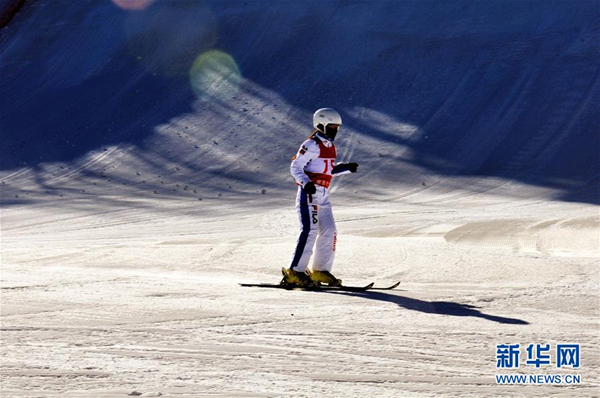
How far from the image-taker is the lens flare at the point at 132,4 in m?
26.2

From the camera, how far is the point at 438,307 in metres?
6.71

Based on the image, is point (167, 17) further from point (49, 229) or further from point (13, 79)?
point (49, 229)

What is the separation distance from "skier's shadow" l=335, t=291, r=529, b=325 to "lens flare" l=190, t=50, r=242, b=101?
14.5 metres

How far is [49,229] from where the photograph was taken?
13.2m

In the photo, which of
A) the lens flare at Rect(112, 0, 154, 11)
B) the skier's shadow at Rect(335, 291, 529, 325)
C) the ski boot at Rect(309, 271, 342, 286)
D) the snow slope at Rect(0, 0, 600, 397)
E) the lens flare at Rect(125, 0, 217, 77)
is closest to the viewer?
the snow slope at Rect(0, 0, 600, 397)

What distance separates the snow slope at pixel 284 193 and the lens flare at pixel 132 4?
0.35 metres

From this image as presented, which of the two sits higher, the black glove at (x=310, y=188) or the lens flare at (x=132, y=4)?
the lens flare at (x=132, y=4)

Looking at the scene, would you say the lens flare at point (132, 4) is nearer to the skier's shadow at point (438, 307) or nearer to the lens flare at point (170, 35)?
the lens flare at point (170, 35)

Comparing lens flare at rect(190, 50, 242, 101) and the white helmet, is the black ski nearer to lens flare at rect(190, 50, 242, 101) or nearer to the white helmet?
the white helmet

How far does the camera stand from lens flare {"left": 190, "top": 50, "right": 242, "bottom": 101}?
21.6 metres

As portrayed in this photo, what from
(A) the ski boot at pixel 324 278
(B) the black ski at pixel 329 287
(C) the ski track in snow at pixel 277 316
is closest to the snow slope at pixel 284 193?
(C) the ski track in snow at pixel 277 316

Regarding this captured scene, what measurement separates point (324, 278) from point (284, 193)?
818 cm

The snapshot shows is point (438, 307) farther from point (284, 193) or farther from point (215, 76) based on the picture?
point (215, 76)

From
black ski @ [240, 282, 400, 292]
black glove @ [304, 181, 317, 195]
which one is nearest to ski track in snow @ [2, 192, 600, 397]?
black ski @ [240, 282, 400, 292]
